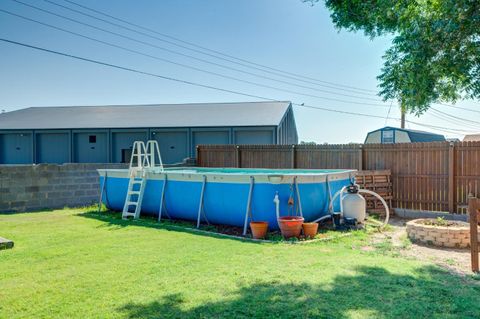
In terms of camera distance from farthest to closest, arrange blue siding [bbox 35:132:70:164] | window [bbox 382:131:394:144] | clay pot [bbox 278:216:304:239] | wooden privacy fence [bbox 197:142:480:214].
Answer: blue siding [bbox 35:132:70:164] → window [bbox 382:131:394:144] → wooden privacy fence [bbox 197:142:480:214] → clay pot [bbox 278:216:304:239]

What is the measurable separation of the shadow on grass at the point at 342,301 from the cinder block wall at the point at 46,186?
27.3 ft

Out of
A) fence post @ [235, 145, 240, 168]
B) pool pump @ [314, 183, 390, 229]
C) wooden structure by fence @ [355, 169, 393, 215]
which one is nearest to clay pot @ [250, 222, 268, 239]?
pool pump @ [314, 183, 390, 229]

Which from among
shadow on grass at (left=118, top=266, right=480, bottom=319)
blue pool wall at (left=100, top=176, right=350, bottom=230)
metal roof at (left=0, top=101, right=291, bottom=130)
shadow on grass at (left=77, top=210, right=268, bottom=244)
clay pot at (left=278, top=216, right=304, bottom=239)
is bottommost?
shadow on grass at (left=77, top=210, right=268, bottom=244)

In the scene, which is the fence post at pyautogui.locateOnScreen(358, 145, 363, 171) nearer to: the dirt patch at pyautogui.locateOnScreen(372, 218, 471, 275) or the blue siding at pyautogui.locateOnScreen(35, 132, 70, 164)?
the dirt patch at pyautogui.locateOnScreen(372, 218, 471, 275)

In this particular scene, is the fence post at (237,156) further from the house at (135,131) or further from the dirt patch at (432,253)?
the dirt patch at (432,253)

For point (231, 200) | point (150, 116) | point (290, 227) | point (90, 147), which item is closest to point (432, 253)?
point (290, 227)

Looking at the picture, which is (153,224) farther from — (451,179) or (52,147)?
(52,147)

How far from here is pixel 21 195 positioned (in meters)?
10.2

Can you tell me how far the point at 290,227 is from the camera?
6.56 metres

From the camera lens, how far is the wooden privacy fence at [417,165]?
9.01 m

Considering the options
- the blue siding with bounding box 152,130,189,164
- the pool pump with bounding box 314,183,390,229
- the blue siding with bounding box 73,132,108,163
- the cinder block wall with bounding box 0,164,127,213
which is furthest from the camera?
the blue siding with bounding box 73,132,108,163

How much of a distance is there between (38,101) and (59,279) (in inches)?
1079

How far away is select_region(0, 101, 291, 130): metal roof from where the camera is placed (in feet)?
69.3

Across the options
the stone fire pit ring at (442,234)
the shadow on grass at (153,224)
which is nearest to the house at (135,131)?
the shadow on grass at (153,224)
